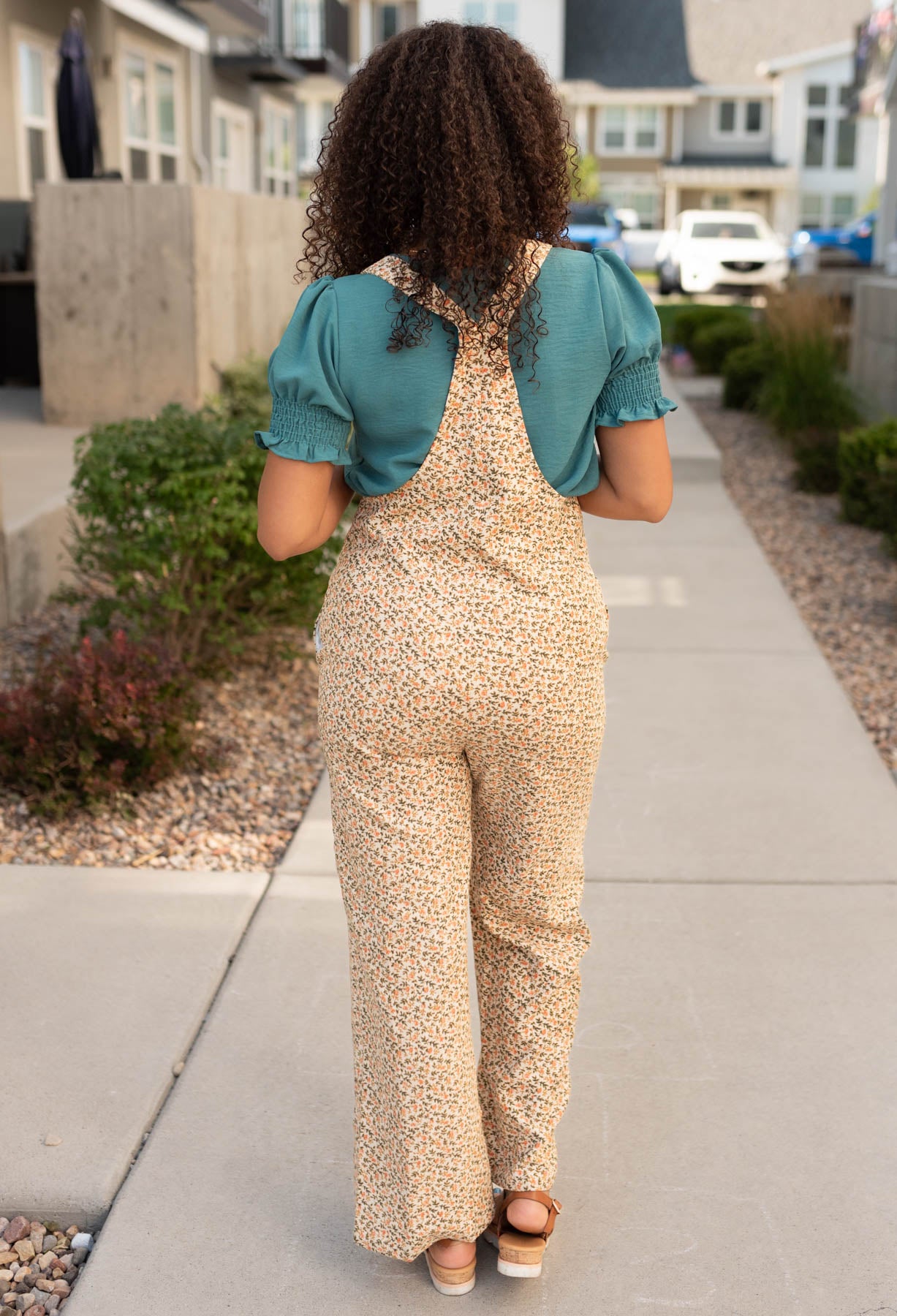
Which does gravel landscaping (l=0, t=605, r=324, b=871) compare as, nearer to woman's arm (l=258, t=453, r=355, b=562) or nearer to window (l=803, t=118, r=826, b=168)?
woman's arm (l=258, t=453, r=355, b=562)

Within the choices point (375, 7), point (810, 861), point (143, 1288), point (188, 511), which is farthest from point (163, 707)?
point (375, 7)

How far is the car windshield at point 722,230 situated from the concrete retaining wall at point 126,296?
2156 cm

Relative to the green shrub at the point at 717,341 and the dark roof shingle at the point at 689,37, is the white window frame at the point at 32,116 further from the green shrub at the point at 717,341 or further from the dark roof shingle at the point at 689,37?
the dark roof shingle at the point at 689,37

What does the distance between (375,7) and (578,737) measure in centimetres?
4701

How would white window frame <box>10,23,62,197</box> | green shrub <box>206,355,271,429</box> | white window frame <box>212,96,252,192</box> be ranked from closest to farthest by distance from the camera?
green shrub <box>206,355,271,429</box> → white window frame <box>10,23,62,197</box> → white window frame <box>212,96,252,192</box>

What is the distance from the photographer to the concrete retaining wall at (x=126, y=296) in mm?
8898

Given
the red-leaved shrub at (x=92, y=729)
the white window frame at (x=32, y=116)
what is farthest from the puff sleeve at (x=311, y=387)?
the white window frame at (x=32, y=116)

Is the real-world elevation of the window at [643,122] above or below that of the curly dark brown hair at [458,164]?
above

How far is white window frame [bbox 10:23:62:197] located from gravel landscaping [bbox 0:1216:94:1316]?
11.5m

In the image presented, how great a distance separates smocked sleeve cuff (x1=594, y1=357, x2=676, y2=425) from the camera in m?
1.99

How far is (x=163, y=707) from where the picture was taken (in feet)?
14.2

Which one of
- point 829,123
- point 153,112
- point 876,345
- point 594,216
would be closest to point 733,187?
point 829,123

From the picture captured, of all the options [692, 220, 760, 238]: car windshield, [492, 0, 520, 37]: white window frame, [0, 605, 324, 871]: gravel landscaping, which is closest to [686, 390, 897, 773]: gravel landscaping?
[0, 605, 324, 871]: gravel landscaping

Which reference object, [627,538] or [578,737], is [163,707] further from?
[627,538]
